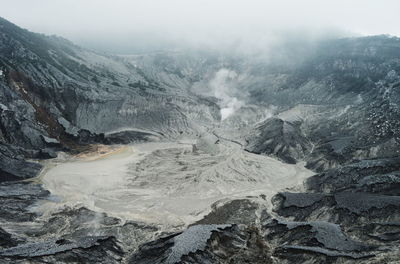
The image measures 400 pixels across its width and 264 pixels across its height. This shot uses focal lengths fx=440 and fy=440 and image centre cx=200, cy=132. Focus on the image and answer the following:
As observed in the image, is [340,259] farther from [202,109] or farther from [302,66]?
[302,66]

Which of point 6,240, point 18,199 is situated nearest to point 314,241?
point 6,240

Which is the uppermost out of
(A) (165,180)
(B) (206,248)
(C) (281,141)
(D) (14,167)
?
(C) (281,141)

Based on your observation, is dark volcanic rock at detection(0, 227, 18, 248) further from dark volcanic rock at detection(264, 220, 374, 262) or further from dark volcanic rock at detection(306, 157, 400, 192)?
dark volcanic rock at detection(306, 157, 400, 192)

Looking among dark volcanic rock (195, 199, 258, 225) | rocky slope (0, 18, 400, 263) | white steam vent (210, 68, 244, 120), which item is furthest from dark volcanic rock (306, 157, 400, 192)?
white steam vent (210, 68, 244, 120)

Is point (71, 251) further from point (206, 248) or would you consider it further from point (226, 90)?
point (226, 90)

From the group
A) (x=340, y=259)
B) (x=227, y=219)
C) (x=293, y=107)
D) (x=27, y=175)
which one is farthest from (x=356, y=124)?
(x=27, y=175)

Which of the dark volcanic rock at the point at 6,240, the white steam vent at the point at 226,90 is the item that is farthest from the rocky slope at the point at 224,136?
the white steam vent at the point at 226,90

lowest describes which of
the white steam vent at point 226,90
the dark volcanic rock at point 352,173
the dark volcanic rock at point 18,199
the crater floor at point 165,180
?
the crater floor at point 165,180

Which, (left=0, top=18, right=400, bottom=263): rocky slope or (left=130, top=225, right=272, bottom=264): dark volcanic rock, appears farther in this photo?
(left=0, top=18, right=400, bottom=263): rocky slope

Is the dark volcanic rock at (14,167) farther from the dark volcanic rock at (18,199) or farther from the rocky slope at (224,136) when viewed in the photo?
the dark volcanic rock at (18,199)
